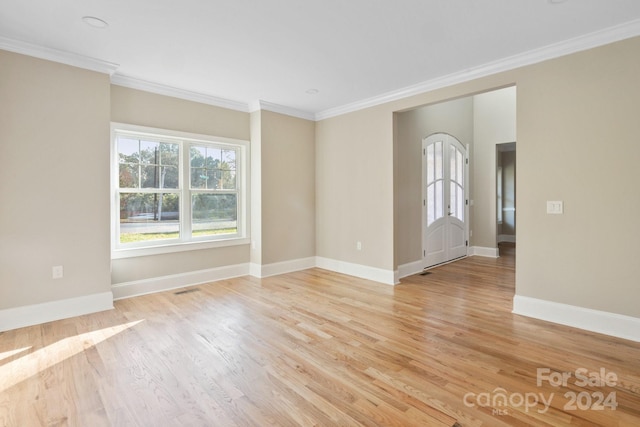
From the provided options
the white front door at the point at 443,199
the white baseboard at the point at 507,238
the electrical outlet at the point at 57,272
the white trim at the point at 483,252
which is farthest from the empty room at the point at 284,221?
the white baseboard at the point at 507,238

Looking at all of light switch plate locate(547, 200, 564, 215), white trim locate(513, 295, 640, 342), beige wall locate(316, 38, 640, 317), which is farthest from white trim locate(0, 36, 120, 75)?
white trim locate(513, 295, 640, 342)

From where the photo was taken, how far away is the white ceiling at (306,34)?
8.14ft

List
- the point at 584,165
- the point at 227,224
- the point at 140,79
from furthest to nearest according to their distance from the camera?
the point at 227,224 < the point at 140,79 < the point at 584,165

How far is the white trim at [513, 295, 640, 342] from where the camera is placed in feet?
9.10

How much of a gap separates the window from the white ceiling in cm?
86

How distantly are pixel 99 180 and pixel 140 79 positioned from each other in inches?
55.8

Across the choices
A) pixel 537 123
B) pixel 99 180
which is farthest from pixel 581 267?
pixel 99 180

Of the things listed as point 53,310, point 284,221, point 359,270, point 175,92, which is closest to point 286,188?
point 284,221

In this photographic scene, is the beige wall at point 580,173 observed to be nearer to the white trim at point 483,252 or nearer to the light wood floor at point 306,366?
the light wood floor at point 306,366

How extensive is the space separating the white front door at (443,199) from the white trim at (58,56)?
15.2 ft

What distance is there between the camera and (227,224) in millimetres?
5098

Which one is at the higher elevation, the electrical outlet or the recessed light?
the recessed light

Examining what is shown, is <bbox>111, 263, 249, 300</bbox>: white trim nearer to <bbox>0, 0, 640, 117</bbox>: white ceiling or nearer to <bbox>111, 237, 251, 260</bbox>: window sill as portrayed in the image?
<bbox>111, 237, 251, 260</bbox>: window sill

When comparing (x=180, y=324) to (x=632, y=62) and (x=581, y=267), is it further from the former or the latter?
(x=632, y=62)
